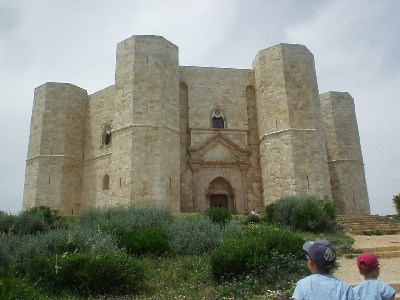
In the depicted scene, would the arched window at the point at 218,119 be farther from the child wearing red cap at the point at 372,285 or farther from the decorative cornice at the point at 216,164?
the child wearing red cap at the point at 372,285

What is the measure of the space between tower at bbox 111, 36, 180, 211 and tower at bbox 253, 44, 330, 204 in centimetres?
466

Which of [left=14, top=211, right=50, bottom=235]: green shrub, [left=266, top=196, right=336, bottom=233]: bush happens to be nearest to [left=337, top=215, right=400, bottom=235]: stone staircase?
[left=266, top=196, right=336, bottom=233]: bush

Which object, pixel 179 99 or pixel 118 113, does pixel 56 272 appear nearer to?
pixel 118 113

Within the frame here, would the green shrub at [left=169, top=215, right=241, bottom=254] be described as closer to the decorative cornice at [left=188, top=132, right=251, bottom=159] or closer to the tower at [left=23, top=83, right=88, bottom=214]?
the decorative cornice at [left=188, top=132, right=251, bottom=159]

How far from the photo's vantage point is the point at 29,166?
2133 cm

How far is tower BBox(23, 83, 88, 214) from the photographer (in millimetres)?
20516

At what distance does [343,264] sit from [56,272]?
5.72m

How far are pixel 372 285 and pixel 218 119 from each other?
18.2 metres

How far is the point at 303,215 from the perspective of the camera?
1272cm

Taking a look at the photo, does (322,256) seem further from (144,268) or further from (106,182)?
(106,182)

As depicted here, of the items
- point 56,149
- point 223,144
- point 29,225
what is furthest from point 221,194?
point 29,225

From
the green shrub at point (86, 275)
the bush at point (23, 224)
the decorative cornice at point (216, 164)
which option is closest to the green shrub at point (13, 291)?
the green shrub at point (86, 275)

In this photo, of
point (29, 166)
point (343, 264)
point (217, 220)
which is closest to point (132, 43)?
point (29, 166)

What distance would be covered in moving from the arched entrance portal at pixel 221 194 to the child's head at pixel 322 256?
17.3 m
